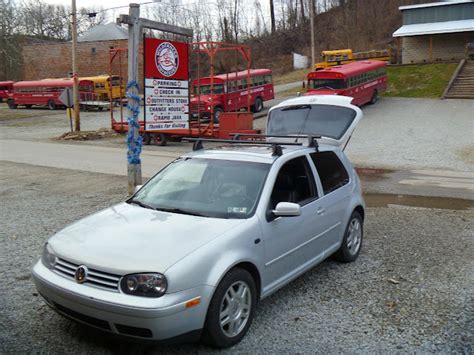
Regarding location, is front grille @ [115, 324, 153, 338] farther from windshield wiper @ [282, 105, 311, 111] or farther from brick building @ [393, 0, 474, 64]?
brick building @ [393, 0, 474, 64]

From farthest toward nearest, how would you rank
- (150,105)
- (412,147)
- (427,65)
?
(427,65), (412,147), (150,105)

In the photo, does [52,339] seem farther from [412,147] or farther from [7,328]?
[412,147]

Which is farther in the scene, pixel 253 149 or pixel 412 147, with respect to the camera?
pixel 412 147

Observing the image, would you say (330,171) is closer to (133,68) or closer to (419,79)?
(133,68)

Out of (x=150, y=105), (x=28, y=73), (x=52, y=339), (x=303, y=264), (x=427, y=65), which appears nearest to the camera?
(x=52, y=339)

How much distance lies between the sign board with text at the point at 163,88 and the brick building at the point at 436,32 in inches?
1482

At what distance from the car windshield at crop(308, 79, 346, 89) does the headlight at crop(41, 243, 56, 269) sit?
2388 centimetres

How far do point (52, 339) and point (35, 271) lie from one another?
22.6 inches

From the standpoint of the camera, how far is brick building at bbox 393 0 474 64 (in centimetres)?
4275

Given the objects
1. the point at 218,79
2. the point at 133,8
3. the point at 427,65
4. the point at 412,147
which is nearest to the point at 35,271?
the point at 133,8

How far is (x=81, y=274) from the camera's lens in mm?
3646

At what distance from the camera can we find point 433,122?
23.7 meters

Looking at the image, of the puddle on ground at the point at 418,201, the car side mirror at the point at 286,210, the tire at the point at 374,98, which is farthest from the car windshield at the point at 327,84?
the car side mirror at the point at 286,210

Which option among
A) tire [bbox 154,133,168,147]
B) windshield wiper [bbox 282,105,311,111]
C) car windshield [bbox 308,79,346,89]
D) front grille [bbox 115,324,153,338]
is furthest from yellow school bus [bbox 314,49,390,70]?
front grille [bbox 115,324,153,338]
